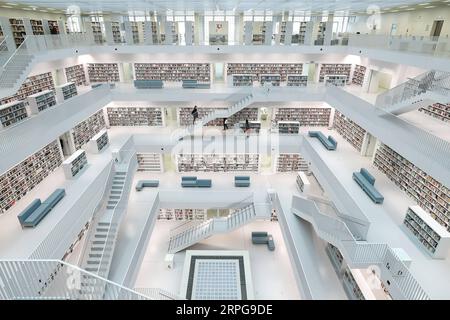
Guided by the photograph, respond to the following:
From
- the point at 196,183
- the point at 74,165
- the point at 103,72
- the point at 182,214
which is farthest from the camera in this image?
the point at 103,72

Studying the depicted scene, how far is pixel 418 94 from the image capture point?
417 inches

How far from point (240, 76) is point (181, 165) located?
699 centimetres

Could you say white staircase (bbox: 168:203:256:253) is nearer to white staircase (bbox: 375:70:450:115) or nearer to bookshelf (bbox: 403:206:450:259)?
bookshelf (bbox: 403:206:450:259)

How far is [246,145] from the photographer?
16.6m

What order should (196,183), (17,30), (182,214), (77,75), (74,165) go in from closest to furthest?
(74,165) → (17,30) → (196,183) → (182,214) → (77,75)

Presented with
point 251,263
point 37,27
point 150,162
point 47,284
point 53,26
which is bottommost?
point 251,263

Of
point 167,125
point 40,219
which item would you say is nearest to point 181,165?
point 167,125

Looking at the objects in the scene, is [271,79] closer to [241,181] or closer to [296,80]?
[296,80]

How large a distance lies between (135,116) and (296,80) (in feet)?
36.7

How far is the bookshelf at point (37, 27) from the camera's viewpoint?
50.5 ft

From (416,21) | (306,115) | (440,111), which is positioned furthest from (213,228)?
(416,21)

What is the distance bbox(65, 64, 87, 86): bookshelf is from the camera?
1703 cm

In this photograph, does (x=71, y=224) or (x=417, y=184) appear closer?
(x=71, y=224)

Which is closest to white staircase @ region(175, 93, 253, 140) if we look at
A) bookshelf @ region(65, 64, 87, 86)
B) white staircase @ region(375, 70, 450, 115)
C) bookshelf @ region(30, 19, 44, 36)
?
white staircase @ region(375, 70, 450, 115)
